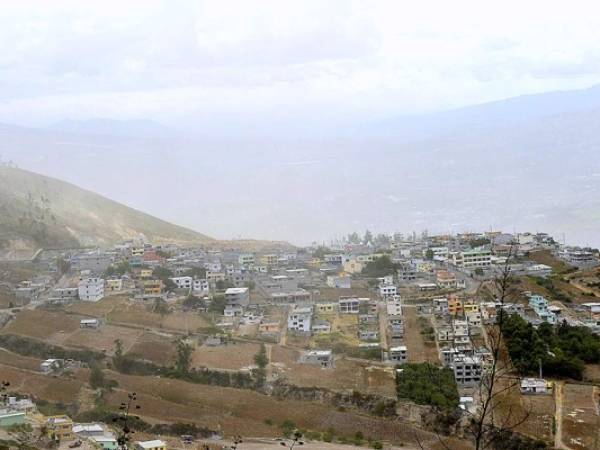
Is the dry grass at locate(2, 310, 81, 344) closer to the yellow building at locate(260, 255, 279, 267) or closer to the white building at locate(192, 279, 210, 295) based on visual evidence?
the white building at locate(192, 279, 210, 295)

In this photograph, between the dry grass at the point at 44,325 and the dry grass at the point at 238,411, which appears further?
the dry grass at the point at 44,325

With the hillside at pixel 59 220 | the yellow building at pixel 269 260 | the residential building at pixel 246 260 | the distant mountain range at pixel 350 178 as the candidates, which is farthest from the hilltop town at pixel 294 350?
the distant mountain range at pixel 350 178

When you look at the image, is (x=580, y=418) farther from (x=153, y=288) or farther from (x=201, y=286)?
(x=153, y=288)

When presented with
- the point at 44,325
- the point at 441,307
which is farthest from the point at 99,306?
the point at 441,307

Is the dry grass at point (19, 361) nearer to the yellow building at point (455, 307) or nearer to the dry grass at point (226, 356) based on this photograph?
the dry grass at point (226, 356)

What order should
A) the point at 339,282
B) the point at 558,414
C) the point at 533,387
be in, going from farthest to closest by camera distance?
the point at 339,282 → the point at 533,387 → the point at 558,414

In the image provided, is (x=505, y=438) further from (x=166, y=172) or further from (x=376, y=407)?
(x=166, y=172)

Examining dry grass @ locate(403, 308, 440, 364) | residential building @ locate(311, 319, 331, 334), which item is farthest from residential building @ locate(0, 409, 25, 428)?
dry grass @ locate(403, 308, 440, 364)
